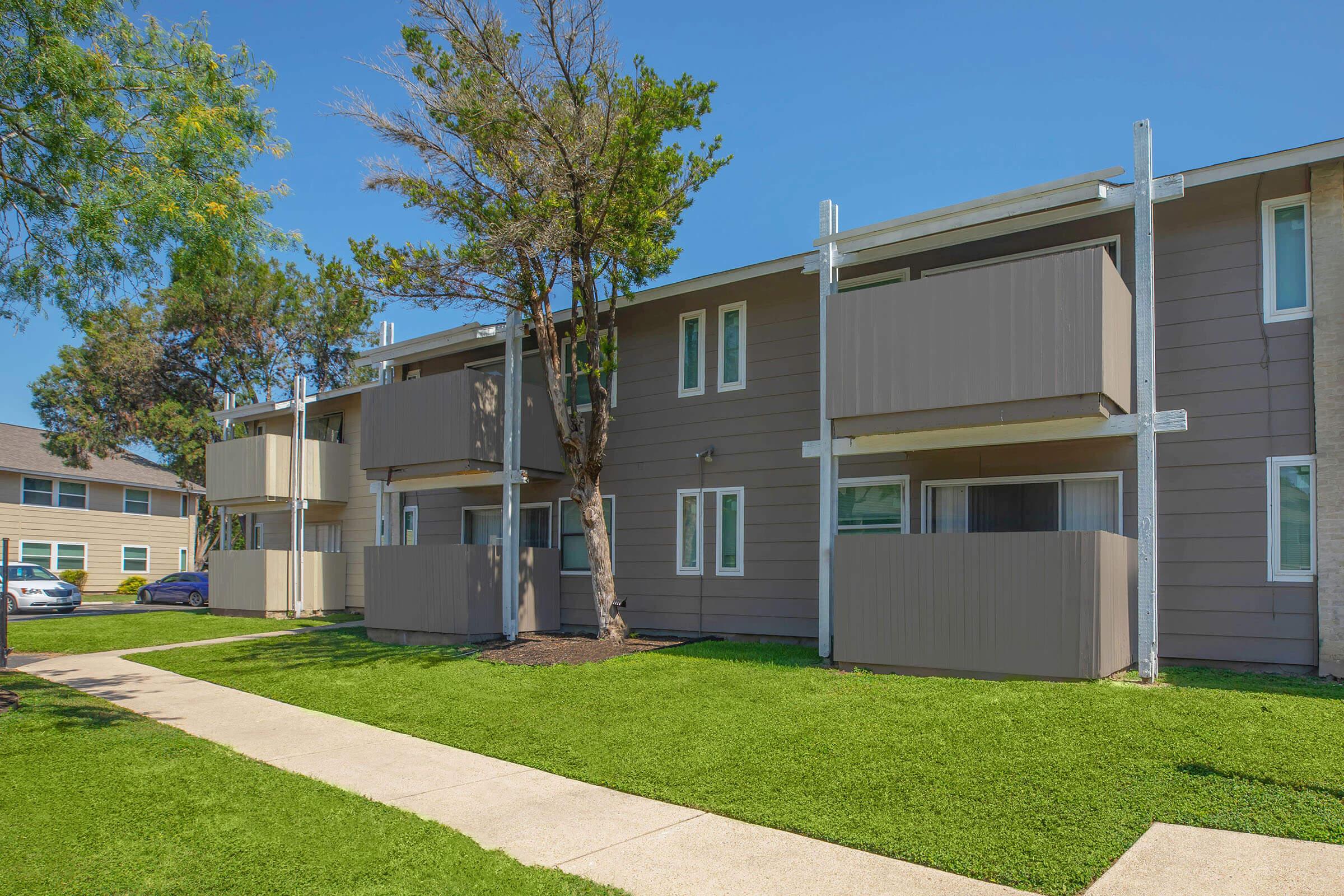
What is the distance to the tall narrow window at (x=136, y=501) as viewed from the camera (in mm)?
39812

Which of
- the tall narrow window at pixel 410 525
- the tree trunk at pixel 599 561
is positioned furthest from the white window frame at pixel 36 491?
the tree trunk at pixel 599 561

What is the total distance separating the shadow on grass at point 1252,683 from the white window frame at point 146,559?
132ft

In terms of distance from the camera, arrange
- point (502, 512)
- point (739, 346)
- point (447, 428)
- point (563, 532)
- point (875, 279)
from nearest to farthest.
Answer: point (875, 279), point (739, 346), point (447, 428), point (563, 532), point (502, 512)

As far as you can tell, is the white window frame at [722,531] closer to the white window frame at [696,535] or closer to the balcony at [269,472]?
the white window frame at [696,535]

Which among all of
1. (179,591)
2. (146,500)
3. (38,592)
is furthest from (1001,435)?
(146,500)

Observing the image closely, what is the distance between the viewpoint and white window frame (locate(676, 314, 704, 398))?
52.2 feet

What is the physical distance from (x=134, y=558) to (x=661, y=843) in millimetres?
40804

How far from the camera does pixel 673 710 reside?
9570 mm

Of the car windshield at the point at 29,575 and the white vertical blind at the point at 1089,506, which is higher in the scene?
the white vertical blind at the point at 1089,506

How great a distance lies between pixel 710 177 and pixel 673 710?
27.5 feet

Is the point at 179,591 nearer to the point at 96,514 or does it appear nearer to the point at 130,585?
the point at 130,585

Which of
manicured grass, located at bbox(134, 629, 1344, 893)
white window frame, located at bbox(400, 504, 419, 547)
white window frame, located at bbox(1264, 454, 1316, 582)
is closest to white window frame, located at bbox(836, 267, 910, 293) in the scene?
white window frame, located at bbox(1264, 454, 1316, 582)

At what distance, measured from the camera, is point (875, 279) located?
14.1 meters

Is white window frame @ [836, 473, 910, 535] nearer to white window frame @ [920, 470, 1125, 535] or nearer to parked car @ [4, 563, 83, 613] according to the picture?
white window frame @ [920, 470, 1125, 535]
